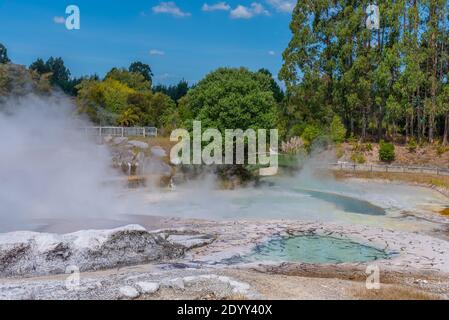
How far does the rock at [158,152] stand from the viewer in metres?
33.8

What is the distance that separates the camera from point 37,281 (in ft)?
38.1

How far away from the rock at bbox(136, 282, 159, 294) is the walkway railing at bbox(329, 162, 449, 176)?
26.4 m

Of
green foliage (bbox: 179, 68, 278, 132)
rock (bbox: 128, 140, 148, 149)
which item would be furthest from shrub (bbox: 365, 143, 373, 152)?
rock (bbox: 128, 140, 148, 149)

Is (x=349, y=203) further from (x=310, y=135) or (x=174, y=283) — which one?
(x=310, y=135)

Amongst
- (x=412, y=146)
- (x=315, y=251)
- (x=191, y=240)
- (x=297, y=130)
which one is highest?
(x=297, y=130)

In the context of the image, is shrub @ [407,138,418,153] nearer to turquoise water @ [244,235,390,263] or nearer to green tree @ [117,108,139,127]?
turquoise water @ [244,235,390,263]

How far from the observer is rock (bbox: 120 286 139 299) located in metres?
10.1

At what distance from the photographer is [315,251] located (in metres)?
15.5

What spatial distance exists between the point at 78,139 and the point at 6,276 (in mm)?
20337

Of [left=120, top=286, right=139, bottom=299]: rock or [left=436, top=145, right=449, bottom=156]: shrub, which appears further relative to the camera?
[left=436, top=145, right=449, bottom=156]: shrub

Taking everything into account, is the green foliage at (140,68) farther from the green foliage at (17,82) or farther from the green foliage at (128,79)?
the green foliage at (17,82)

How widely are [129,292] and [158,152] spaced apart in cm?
2421

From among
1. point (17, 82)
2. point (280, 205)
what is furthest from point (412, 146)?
point (17, 82)
